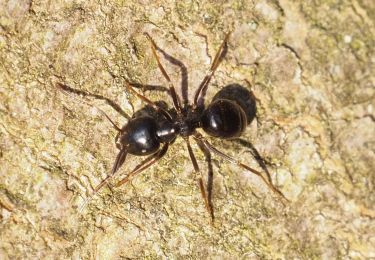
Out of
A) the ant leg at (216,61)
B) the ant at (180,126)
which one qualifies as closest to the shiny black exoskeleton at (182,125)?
the ant at (180,126)

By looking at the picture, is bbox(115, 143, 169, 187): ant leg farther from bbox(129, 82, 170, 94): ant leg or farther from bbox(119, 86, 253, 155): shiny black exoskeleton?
bbox(129, 82, 170, 94): ant leg

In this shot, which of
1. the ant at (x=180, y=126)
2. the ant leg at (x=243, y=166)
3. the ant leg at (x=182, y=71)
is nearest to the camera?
the ant leg at (x=243, y=166)

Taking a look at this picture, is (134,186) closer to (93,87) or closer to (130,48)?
(93,87)

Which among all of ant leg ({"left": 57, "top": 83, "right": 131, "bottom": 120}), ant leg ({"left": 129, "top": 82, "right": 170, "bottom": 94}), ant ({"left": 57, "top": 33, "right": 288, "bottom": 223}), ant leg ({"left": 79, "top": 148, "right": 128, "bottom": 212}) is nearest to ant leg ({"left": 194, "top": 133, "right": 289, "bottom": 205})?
ant ({"left": 57, "top": 33, "right": 288, "bottom": 223})

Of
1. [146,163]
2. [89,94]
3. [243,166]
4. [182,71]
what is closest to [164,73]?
[182,71]

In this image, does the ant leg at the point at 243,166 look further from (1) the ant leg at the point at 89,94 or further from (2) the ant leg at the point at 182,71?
(1) the ant leg at the point at 89,94

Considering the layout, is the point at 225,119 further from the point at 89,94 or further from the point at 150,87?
the point at 89,94
